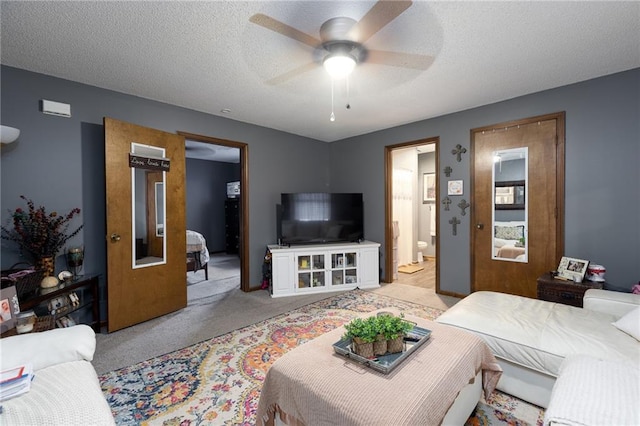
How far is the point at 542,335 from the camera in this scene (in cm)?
176

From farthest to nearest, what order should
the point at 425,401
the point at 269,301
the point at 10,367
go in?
the point at 269,301 → the point at 10,367 → the point at 425,401

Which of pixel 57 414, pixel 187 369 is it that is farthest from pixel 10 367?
pixel 187 369

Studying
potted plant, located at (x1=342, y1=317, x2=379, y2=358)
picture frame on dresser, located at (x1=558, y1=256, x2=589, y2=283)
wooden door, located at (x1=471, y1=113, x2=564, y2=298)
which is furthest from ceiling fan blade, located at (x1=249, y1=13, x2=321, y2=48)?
picture frame on dresser, located at (x1=558, y1=256, x2=589, y2=283)

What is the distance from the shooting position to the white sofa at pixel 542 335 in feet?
5.28

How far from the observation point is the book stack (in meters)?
1.13

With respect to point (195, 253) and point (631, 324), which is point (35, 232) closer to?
point (195, 253)

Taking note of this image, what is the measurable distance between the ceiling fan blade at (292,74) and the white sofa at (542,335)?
237cm

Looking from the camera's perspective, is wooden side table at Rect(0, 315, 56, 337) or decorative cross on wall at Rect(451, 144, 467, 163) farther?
decorative cross on wall at Rect(451, 144, 467, 163)

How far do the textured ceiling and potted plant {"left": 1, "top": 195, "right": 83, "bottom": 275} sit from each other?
1.31 m

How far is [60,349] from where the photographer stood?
56.0 inches

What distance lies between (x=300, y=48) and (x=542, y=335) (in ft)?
8.56

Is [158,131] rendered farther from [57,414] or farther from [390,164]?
[390,164]

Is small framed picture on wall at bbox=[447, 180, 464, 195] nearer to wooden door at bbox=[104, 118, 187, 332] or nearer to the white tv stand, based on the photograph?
the white tv stand

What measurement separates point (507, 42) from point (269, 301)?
3666mm
